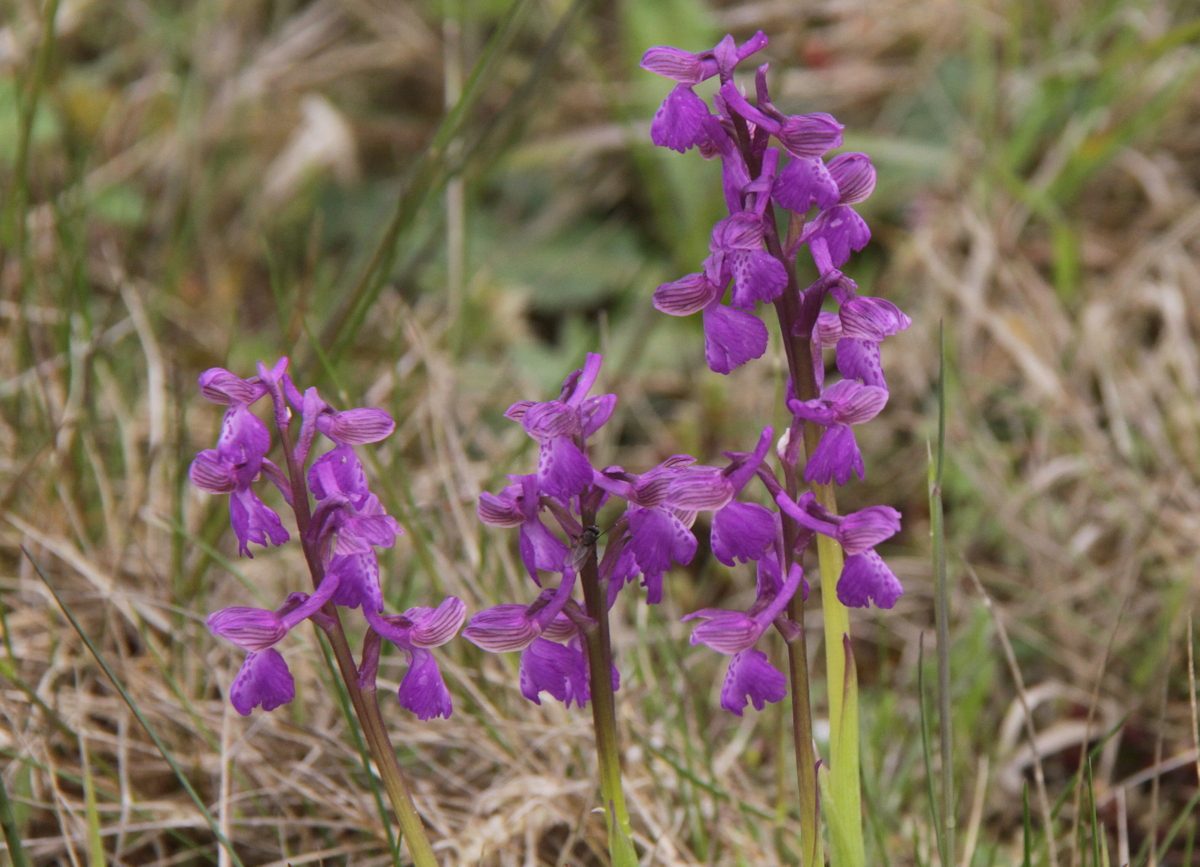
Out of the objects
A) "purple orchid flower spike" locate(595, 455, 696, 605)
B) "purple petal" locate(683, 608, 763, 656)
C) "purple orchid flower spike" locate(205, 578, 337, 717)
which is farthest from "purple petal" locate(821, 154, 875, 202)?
"purple orchid flower spike" locate(205, 578, 337, 717)

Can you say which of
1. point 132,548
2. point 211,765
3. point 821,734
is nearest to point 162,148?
point 132,548

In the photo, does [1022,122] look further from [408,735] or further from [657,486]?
[657,486]

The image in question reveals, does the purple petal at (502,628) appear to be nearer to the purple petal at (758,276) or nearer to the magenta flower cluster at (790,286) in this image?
the magenta flower cluster at (790,286)

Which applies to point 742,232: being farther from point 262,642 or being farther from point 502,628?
point 262,642

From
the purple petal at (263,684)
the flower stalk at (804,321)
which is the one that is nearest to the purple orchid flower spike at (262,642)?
the purple petal at (263,684)

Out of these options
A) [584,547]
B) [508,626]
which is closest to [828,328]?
[584,547]
